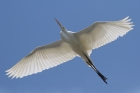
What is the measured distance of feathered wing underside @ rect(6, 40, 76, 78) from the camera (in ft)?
57.9

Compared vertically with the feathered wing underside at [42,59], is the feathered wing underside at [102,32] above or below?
below

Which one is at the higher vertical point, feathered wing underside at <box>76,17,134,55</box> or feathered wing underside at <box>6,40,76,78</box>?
feathered wing underside at <box>6,40,76,78</box>

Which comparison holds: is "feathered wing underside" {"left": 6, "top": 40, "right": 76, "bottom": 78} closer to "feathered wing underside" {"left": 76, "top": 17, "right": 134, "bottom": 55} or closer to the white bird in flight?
the white bird in flight

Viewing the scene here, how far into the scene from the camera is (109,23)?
638 inches

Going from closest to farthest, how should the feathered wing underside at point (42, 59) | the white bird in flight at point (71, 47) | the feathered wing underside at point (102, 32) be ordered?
the feathered wing underside at point (102, 32), the white bird in flight at point (71, 47), the feathered wing underside at point (42, 59)

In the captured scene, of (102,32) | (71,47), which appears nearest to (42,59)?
(71,47)

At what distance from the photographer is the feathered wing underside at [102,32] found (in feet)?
52.6

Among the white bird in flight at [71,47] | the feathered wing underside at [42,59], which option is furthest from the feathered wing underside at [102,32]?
the feathered wing underside at [42,59]

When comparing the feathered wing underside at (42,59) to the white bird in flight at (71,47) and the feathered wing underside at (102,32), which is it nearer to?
the white bird in flight at (71,47)

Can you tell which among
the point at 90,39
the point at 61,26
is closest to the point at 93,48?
the point at 90,39

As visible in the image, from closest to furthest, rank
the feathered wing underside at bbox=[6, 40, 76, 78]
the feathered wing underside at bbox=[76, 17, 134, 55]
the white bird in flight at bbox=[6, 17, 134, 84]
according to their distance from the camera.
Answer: the feathered wing underside at bbox=[76, 17, 134, 55] → the white bird in flight at bbox=[6, 17, 134, 84] → the feathered wing underside at bbox=[6, 40, 76, 78]

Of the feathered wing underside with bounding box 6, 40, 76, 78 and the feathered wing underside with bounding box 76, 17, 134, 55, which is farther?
the feathered wing underside with bounding box 6, 40, 76, 78

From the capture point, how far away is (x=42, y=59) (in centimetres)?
1795

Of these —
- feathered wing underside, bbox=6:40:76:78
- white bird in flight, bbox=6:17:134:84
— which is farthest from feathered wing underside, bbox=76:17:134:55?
feathered wing underside, bbox=6:40:76:78
